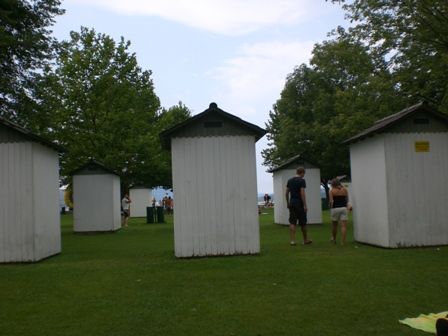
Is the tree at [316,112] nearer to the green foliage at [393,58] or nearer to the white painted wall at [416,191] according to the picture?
the green foliage at [393,58]

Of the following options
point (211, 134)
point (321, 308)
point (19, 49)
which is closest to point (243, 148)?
point (211, 134)

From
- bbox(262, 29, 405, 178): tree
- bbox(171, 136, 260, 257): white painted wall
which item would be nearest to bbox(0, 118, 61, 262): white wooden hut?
bbox(171, 136, 260, 257): white painted wall

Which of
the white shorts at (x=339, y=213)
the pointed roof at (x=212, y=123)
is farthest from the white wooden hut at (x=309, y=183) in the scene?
the pointed roof at (x=212, y=123)

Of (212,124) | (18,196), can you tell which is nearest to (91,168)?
(18,196)

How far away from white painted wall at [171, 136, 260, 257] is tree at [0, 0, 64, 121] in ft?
30.6

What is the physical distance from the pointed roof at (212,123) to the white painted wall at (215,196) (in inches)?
9.8

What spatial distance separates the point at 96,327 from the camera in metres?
6.62

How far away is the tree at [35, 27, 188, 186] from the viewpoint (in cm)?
3303

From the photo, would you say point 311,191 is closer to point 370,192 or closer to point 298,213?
point 298,213

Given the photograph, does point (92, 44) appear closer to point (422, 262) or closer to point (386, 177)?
point (386, 177)

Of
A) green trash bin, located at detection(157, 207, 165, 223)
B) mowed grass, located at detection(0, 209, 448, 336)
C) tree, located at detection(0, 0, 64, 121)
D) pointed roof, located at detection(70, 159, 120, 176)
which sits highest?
tree, located at detection(0, 0, 64, 121)

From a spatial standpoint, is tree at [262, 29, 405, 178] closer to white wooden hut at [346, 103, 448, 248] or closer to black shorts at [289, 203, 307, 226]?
black shorts at [289, 203, 307, 226]

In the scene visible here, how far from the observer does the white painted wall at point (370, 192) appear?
13594 mm

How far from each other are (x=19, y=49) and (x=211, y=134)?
33.1 ft
